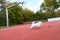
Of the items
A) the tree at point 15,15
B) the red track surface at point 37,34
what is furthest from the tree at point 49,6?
the red track surface at point 37,34

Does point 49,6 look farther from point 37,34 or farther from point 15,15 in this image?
point 37,34

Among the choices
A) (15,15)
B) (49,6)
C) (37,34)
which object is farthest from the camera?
(49,6)

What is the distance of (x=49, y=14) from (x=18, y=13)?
520 centimetres

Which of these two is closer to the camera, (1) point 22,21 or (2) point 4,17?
(2) point 4,17

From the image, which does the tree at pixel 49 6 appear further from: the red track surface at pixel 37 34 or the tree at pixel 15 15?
the red track surface at pixel 37 34

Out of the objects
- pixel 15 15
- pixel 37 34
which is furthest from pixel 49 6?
pixel 37 34

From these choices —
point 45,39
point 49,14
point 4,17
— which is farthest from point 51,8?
point 45,39

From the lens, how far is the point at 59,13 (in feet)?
90.5

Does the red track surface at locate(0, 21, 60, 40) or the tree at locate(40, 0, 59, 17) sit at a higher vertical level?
the tree at locate(40, 0, 59, 17)

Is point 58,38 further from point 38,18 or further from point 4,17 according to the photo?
point 38,18

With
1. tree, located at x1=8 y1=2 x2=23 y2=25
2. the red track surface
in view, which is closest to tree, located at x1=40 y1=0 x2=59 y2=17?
tree, located at x1=8 y1=2 x2=23 y2=25

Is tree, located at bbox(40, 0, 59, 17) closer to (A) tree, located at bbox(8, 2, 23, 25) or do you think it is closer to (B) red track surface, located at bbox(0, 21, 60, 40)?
(A) tree, located at bbox(8, 2, 23, 25)

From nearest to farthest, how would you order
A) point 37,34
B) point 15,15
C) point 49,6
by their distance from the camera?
1. point 37,34
2. point 15,15
3. point 49,6

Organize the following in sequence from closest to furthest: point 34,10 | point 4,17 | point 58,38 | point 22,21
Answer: point 58,38 < point 4,17 < point 22,21 < point 34,10
